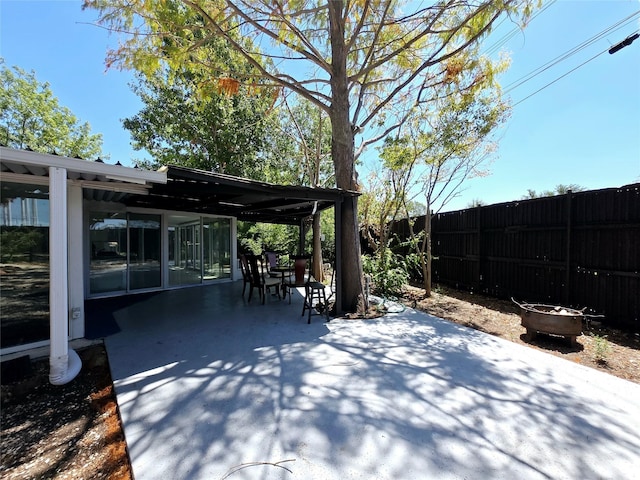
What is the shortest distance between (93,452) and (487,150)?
7950 mm

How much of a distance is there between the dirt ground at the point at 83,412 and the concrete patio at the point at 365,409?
Answer: 0.14m

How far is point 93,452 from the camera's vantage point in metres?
1.94

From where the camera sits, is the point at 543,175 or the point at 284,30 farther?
the point at 543,175

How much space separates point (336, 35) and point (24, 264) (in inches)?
228

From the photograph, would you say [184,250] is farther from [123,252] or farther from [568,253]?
[568,253]

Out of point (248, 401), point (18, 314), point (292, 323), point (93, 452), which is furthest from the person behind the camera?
point (292, 323)

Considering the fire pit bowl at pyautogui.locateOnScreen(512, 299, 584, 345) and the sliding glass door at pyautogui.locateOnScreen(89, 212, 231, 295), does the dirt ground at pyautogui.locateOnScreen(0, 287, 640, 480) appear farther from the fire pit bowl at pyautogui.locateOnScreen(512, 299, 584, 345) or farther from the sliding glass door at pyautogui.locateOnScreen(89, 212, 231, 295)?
the sliding glass door at pyautogui.locateOnScreen(89, 212, 231, 295)

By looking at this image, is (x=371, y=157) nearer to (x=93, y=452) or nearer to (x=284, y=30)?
(x=284, y=30)

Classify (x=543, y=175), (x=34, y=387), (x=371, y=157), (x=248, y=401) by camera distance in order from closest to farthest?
(x=248, y=401), (x=34, y=387), (x=371, y=157), (x=543, y=175)

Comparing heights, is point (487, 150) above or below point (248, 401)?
above

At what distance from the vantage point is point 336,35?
5238 mm

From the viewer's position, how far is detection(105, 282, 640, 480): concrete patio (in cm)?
180

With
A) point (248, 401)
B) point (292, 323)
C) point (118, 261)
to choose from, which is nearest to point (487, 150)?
point (292, 323)

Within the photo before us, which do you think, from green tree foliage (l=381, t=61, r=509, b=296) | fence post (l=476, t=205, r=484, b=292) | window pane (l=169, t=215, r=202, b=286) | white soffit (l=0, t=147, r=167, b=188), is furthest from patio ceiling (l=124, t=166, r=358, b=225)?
fence post (l=476, t=205, r=484, b=292)
